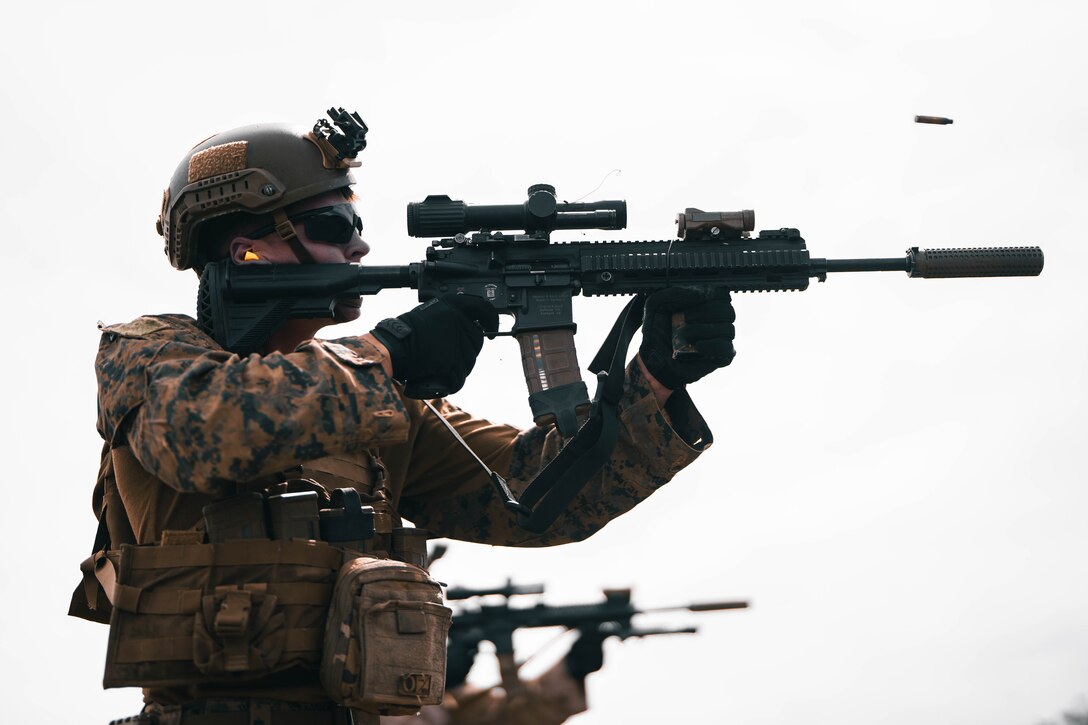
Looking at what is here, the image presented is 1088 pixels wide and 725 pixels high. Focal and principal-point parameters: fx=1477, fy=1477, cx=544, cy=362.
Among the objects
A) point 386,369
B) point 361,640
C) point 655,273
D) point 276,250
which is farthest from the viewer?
point 655,273

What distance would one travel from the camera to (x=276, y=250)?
23.3 feet

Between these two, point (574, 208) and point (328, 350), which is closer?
point (328, 350)

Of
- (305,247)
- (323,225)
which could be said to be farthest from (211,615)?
(323,225)

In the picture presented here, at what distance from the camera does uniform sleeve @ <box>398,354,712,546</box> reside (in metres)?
7.55

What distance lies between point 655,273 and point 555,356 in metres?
0.69

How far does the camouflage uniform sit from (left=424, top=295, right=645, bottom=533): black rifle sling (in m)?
0.16

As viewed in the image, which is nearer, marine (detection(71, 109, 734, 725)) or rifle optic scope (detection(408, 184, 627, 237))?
marine (detection(71, 109, 734, 725))

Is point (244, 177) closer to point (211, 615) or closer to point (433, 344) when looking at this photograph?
point (433, 344)

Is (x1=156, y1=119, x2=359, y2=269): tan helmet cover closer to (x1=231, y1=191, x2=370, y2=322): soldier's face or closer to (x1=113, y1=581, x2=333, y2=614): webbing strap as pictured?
(x1=231, y1=191, x2=370, y2=322): soldier's face

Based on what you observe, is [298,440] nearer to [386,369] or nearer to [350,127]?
[386,369]

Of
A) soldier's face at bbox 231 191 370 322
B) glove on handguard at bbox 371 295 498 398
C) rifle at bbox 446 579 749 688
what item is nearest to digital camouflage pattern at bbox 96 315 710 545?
glove on handguard at bbox 371 295 498 398

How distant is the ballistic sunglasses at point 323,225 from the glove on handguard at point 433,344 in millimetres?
626

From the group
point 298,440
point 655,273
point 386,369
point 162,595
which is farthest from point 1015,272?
point 162,595

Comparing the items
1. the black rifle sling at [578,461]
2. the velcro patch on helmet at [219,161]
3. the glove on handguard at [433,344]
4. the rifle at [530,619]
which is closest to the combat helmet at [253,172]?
the velcro patch on helmet at [219,161]
